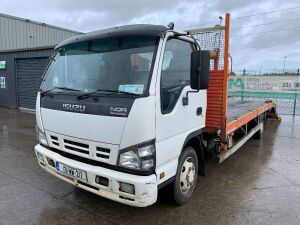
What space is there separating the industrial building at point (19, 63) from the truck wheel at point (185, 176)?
846 cm

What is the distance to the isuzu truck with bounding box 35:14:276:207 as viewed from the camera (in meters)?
2.76

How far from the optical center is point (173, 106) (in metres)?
3.15

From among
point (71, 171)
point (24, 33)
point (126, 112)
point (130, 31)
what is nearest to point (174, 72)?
point (130, 31)

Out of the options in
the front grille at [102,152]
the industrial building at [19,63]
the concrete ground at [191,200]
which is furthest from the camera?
the industrial building at [19,63]

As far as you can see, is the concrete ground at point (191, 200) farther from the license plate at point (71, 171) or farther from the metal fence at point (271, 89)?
the metal fence at point (271, 89)

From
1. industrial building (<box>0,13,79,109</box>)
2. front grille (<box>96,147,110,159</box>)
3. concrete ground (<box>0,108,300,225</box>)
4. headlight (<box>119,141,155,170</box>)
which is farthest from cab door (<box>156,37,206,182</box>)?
industrial building (<box>0,13,79,109</box>)

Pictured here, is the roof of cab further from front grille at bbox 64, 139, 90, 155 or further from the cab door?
front grille at bbox 64, 139, 90, 155

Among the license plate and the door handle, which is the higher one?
the door handle

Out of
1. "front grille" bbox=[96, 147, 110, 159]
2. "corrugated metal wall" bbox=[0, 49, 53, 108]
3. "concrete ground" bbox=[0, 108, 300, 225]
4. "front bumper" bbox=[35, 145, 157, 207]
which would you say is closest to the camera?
"front bumper" bbox=[35, 145, 157, 207]

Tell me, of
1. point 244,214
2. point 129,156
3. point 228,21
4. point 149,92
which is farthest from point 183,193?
point 228,21

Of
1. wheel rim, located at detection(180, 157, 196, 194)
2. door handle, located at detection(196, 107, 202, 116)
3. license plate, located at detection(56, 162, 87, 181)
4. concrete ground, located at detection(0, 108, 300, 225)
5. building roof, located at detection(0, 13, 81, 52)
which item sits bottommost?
concrete ground, located at detection(0, 108, 300, 225)

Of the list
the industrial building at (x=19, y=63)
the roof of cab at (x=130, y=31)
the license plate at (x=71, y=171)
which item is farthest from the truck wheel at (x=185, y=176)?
the industrial building at (x=19, y=63)

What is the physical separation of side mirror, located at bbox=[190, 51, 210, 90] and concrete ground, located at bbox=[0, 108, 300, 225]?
160 centimetres

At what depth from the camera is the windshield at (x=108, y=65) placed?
2.94 metres
